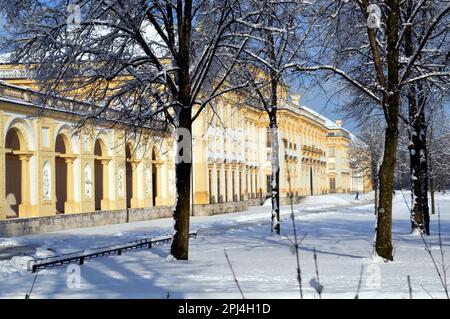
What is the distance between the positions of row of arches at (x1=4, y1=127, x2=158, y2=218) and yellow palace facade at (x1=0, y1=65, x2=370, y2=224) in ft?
0.16

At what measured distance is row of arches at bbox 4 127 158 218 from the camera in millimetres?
30562

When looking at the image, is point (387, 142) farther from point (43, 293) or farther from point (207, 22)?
point (43, 293)

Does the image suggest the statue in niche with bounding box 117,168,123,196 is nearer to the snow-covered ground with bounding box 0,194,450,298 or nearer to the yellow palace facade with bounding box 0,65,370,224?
the yellow palace facade with bounding box 0,65,370,224

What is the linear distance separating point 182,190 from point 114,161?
1007 inches

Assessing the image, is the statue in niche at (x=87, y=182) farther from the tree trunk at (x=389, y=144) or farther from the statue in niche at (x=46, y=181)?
the tree trunk at (x=389, y=144)

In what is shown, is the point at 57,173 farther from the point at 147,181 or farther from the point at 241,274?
the point at 241,274

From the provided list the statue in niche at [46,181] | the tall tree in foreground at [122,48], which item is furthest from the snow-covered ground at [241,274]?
the statue in niche at [46,181]

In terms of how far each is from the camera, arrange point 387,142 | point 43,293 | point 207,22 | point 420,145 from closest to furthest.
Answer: point 43,293, point 387,142, point 207,22, point 420,145

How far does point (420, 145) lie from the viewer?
21641 millimetres

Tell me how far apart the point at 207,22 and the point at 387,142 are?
17.5 feet

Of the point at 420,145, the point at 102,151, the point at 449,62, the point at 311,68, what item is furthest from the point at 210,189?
the point at 311,68

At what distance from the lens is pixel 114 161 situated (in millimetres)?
39188

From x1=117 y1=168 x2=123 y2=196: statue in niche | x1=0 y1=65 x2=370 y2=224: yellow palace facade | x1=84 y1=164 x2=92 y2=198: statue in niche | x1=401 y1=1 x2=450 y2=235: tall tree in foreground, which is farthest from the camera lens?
x1=117 y1=168 x2=123 y2=196: statue in niche

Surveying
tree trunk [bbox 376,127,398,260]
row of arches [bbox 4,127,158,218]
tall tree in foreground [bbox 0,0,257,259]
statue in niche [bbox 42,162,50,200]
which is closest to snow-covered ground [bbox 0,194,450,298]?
tree trunk [bbox 376,127,398,260]
